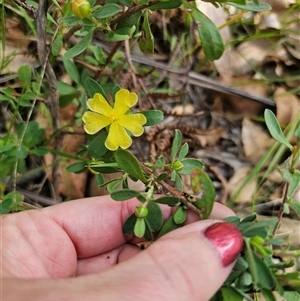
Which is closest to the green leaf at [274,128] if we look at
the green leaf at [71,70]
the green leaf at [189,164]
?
the green leaf at [189,164]

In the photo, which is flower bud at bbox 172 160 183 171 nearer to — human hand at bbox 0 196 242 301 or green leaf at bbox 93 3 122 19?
human hand at bbox 0 196 242 301

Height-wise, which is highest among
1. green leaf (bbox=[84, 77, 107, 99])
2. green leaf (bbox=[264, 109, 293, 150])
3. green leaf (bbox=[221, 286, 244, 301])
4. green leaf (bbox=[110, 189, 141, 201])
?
green leaf (bbox=[84, 77, 107, 99])

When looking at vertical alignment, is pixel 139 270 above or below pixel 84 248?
above

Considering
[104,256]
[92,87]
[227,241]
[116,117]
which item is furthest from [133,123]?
[104,256]

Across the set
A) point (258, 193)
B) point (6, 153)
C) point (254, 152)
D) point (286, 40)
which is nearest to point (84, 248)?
point (6, 153)

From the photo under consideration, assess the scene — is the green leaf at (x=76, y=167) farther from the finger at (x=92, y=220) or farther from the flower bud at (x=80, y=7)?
the flower bud at (x=80, y=7)

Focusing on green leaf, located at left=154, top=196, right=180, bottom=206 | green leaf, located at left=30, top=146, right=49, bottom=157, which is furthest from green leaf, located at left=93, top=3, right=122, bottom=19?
green leaf, located at left=30, top=146, right=49, bottom=157

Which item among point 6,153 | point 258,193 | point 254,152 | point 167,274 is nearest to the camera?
point 167,274

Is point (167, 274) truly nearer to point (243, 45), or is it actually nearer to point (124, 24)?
point (124, 24)
